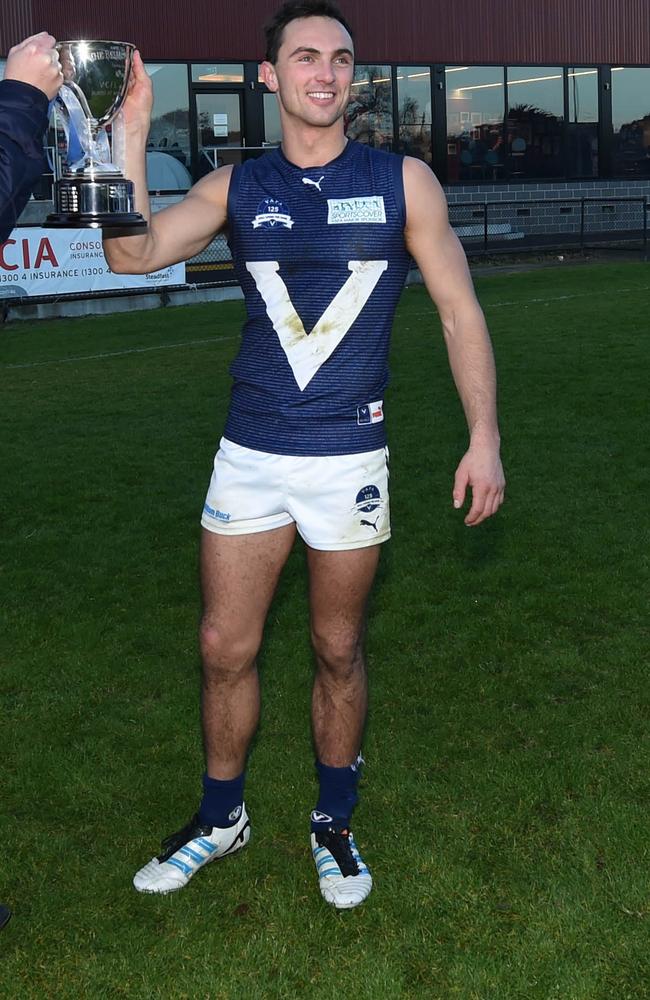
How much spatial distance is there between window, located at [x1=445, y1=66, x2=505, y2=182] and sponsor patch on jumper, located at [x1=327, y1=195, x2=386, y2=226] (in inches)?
989

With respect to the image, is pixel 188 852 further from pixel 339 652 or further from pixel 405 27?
pixel 405 27

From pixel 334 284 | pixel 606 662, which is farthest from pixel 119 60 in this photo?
pixel 606 662

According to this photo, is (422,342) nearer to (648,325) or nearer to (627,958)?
(648,325)

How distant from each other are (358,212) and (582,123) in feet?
91.6

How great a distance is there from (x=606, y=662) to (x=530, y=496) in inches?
113

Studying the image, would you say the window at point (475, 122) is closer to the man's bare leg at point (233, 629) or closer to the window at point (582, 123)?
the window at point (582, 123)

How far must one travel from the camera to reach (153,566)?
715cm

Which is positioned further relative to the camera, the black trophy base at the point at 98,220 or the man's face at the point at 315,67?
the man's face at the point at 315,67

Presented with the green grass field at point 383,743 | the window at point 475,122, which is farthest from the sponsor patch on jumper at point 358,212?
the window at point 475,122

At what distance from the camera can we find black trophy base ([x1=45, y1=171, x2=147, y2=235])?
10.3 ft

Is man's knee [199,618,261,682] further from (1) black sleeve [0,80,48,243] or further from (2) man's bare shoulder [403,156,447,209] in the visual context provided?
(1) black sleeve [0,80,48,243]

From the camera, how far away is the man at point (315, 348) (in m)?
3.49

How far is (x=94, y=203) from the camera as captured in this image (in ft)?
10.3

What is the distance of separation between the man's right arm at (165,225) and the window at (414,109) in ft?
79.3
